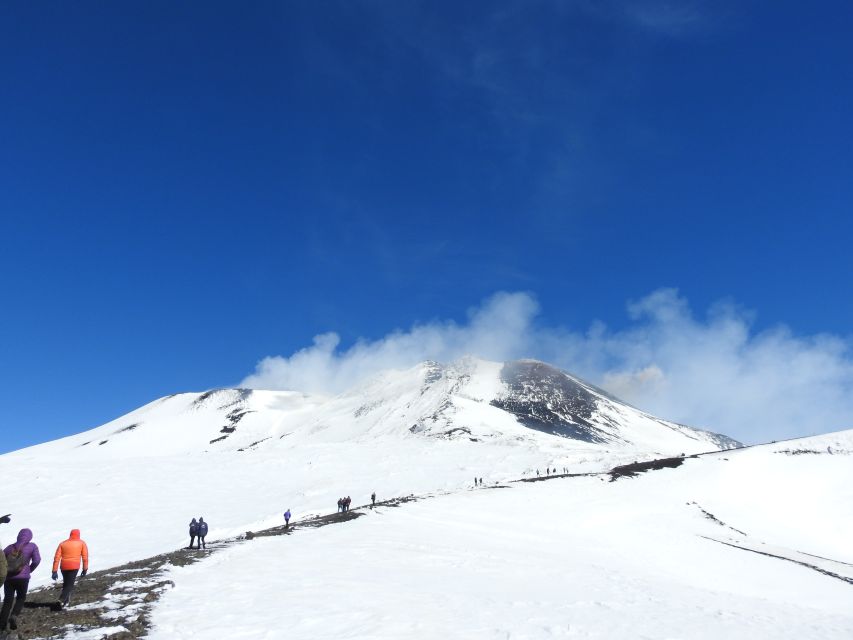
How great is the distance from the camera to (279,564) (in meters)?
18.2

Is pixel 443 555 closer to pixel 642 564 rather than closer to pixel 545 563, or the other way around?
pixel 545 563

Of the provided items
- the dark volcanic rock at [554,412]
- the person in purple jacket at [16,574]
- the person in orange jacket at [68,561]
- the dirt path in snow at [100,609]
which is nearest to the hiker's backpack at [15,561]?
the person in purple jacket at [16,574]

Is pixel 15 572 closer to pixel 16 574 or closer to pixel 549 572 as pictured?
pixel 16 574

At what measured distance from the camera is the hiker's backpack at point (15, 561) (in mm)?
9836

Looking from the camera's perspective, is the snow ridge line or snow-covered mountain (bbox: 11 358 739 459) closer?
the snow ridge line

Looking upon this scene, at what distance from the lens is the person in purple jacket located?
31.6 ft

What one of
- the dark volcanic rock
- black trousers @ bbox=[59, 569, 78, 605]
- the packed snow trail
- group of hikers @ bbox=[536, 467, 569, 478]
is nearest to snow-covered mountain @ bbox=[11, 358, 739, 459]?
the dark volcanic rock

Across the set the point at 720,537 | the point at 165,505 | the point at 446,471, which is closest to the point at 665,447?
the point at 446,471

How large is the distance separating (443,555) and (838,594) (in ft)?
52.5

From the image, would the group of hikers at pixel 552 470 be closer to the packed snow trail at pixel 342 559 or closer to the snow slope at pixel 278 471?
the snow slope at pixel 278 471

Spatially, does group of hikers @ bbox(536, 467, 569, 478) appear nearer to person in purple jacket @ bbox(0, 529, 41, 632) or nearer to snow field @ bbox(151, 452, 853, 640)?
snow field @ bbox(151, 452, 853, 640)

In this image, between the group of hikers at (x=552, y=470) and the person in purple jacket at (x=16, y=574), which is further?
the group of hikers at (x=552, y=470)

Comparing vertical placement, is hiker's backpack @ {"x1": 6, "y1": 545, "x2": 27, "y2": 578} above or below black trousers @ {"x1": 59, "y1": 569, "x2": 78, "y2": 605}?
above

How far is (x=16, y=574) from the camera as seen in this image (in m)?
9.93
